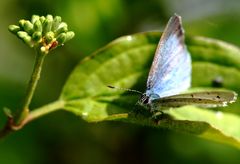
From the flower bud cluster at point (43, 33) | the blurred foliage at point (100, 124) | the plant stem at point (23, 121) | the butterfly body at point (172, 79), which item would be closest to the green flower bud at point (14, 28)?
the flower bud cluster at point (43, 33)

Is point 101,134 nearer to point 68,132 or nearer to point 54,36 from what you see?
point 68,132

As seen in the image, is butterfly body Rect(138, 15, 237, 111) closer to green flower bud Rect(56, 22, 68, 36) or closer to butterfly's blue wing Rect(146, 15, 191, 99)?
butterfly's blue wing Rect(146, 15, 191, 99)

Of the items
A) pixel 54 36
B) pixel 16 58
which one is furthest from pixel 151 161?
pixel 54 36

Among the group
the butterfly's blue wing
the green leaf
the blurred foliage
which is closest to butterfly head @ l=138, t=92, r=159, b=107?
the butterfly's blue wing

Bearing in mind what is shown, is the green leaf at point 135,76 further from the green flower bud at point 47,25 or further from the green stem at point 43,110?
the green flower bud at point 47,25


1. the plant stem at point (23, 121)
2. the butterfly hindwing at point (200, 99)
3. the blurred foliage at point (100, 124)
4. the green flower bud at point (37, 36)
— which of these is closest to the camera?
the green flower bud at point (37, 36)
